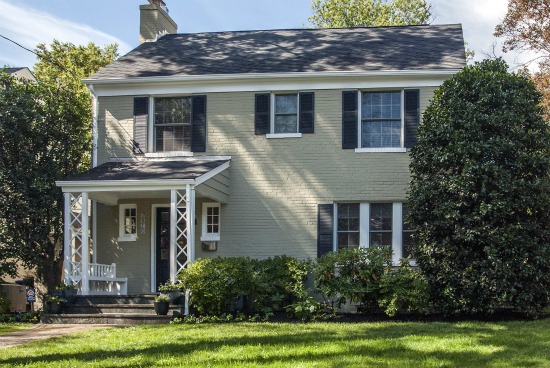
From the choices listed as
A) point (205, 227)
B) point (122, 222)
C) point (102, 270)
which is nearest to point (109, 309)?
point (102, 270)

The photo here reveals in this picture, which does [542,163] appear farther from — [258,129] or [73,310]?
[73,310]

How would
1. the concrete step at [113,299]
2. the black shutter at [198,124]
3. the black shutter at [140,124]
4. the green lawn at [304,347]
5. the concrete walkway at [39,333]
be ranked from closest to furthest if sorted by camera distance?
1. the green lawn at [304,347]
2. the concrete walkway at [39,333]
3. the concrete step at [113,299]
4. the black shutter at [198,124]
5. the black shutter at [140,124]

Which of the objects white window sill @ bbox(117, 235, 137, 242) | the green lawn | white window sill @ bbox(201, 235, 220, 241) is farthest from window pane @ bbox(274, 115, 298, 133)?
the green lawn

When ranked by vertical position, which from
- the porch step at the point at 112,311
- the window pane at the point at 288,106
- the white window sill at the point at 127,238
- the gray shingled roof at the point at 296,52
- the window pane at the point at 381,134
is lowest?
the porch step at the point at 112,311

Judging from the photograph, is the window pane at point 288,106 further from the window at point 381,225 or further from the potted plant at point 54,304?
the potted plant at point 54,304

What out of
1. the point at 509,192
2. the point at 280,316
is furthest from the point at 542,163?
the point at 280,316

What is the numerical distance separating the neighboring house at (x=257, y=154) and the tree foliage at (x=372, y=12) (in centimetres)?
1767

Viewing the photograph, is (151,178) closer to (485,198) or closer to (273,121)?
(273,121)

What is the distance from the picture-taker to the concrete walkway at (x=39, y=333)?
37.6 ft

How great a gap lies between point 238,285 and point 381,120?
5.04m

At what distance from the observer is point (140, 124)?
1678 cm

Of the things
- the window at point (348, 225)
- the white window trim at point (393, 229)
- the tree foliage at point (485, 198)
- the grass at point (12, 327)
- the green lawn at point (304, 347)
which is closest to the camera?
the green lawn at point (304, 347)

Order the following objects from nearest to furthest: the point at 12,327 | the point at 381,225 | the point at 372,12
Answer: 1. the point at 12,327
2. the point at 381,225
3. the point at 372,12

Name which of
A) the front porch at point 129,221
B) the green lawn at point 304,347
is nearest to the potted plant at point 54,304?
the front porch at point 129,221
